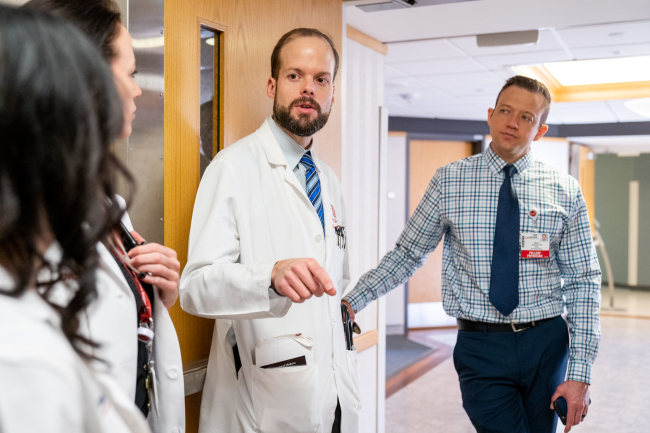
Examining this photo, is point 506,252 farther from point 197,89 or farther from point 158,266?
point 158,266

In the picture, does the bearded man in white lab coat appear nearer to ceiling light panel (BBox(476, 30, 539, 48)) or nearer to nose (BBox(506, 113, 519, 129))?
nose (BBox(506, 113, 519, 129))

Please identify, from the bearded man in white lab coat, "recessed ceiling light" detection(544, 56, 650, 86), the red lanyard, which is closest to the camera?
the red lanyard

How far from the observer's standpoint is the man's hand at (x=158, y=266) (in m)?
1.09

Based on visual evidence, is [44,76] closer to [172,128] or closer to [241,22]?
[172,128]

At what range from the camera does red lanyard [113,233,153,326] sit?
1.07 metres

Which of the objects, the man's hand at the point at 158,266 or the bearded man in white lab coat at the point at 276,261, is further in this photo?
the bearded man in white lab coat at the point at 276,261

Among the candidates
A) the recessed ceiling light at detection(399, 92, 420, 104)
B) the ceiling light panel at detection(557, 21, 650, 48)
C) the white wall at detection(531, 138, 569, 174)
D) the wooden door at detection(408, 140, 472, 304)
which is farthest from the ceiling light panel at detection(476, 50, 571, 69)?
the white wall at detection(531, 138, 569, 174)

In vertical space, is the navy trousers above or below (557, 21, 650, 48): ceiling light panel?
below

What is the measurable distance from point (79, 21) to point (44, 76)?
54cm

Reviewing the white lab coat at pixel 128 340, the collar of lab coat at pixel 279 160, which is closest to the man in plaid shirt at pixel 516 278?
the collar of lab coat at pixel 279 160

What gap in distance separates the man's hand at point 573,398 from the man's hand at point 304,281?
4.29ft

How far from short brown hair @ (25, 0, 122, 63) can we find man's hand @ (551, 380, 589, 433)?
1.89 meters

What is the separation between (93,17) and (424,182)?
7089mm

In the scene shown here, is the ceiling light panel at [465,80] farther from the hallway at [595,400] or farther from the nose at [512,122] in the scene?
the nose at [512,122]
